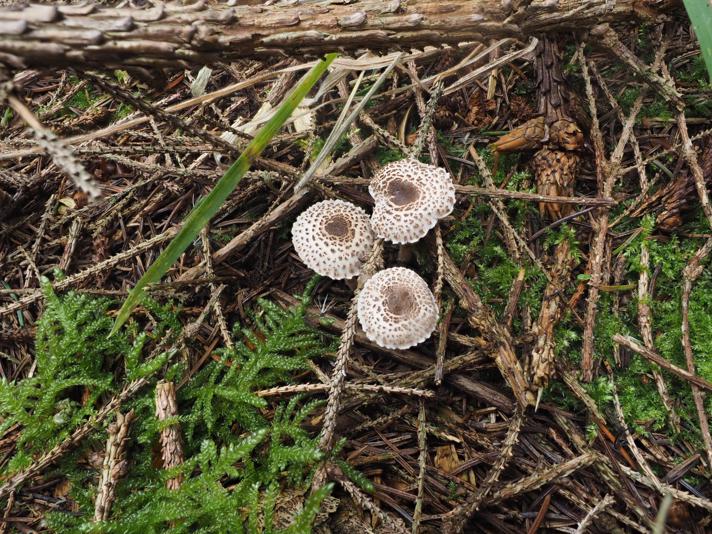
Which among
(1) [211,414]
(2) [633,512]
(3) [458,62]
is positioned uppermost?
(3) [458,62]

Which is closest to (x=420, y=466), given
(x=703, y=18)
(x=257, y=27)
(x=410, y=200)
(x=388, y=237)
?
(x=388, y=237)

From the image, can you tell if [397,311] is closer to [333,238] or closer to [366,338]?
[366,338]

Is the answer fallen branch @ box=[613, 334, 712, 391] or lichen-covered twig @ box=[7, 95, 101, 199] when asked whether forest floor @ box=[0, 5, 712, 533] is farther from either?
lichen-covered twig @ box=[7, 95, 101, 199]

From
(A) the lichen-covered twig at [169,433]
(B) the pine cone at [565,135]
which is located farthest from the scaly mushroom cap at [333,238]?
(B) the pine cone at [565,135]

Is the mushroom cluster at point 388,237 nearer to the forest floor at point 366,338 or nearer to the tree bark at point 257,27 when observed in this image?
the forest floor at point 366,338

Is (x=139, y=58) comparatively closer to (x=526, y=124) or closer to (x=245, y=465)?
(x=245, y=465)

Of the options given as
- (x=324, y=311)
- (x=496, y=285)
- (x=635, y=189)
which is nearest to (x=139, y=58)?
(x=324, y=311)

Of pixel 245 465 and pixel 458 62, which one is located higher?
pixel 458 62
